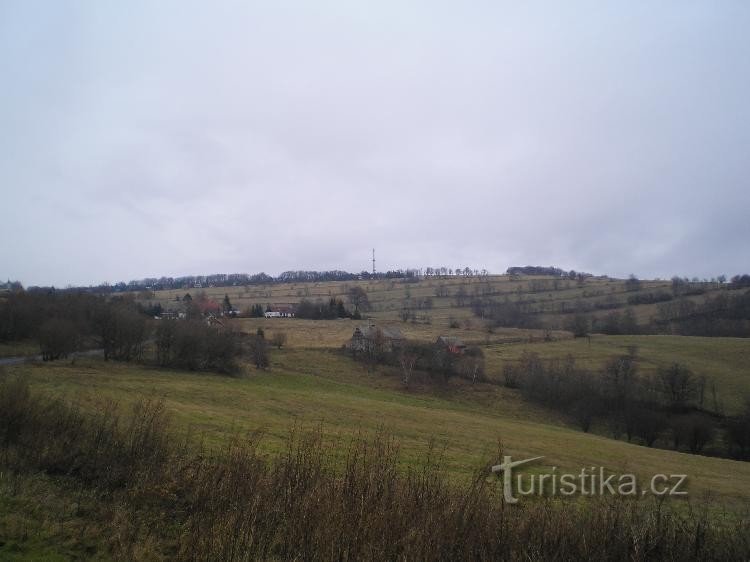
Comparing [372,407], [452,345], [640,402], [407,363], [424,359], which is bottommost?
[640,402]

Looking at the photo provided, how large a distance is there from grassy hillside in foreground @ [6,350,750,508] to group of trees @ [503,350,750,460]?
423cm

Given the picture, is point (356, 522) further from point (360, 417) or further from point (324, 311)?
point (324, 311)

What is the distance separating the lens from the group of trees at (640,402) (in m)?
42.5

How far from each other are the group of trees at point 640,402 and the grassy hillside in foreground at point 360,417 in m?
4.23

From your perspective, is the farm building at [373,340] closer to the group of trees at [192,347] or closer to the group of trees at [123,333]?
the group of trees at [123,333]

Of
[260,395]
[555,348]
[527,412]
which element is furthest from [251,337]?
[555,348]

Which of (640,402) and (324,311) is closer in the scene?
(640,402)

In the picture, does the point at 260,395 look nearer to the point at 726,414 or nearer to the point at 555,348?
the point at 726,414

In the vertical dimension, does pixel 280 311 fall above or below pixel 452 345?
above

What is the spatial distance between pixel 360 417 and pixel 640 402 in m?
36.4

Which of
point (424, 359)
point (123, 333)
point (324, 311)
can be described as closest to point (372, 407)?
point (424, 359)

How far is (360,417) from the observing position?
97.4ft

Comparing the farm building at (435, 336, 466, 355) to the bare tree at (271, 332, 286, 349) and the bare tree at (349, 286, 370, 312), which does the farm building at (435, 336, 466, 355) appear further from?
the bare tree at (349, 286, 370, 312)

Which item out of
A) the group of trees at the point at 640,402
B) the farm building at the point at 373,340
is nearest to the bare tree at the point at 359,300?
the farm building at the point at 373,340
